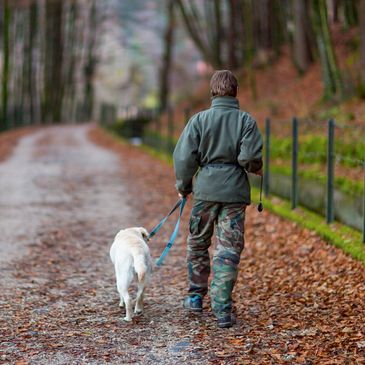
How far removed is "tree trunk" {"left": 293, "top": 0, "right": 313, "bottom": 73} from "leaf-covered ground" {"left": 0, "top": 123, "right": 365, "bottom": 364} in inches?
476

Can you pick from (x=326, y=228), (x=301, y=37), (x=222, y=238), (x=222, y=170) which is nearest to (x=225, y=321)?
(x=222, y=238)

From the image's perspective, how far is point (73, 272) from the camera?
310 inches

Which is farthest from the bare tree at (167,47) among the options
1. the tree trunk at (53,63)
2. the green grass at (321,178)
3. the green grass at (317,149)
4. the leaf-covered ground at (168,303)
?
the leaf-covered ground at (168,303)

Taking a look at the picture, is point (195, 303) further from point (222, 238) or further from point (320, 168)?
point (320, 168)

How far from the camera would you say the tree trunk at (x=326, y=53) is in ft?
52.8

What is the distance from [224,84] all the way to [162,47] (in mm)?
57014

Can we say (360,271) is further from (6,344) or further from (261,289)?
(6,344)

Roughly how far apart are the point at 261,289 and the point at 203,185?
1750 mm

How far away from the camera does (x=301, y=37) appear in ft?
76.4

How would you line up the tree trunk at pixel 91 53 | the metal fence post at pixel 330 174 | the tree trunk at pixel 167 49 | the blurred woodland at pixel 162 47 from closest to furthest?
the metal fence post at pixel 330 174 → the blurred woodland at pixel 162 47 → the tree trunk at pixel 167 49 → the tree trunk at pixel 91 53

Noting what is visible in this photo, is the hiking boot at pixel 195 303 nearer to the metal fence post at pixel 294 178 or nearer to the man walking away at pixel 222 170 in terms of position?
the man walking away at pixel 222 170

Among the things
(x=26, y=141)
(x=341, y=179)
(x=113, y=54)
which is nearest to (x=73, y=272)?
(x=341, y=179)

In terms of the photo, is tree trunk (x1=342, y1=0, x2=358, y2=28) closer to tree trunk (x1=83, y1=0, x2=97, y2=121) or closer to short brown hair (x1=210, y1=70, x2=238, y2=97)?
short brown hair (x1=210, y1=70, x2=238, y2=97)

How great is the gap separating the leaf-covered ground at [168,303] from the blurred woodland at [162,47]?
24.7ft
